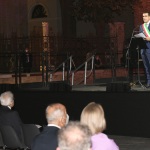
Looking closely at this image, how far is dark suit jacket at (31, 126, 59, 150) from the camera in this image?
6383mm

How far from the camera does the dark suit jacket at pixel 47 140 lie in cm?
Result: 638

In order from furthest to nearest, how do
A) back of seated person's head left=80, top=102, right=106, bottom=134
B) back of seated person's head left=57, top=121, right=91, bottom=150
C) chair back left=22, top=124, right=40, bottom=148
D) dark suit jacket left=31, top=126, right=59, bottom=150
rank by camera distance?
chair back left=22, top=124, right=40, bottom=148 → dark suit jacket left=31, top=126, right=59, bottom=150 → back of seated person's head left=80, top=102, right=106, bottom=134 → back of seated person's head left=57, top=121, right=91, bottom=150

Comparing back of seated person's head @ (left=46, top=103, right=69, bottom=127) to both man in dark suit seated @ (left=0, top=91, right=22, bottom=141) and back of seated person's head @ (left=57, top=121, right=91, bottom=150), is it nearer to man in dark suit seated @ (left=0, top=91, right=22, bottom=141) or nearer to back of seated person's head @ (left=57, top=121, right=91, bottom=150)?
back of seated person's head @ (left=57, top=121, right=91, bottom=150)

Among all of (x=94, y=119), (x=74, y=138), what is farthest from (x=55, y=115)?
(x=74, y=138)

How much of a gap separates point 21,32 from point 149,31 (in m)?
19.1

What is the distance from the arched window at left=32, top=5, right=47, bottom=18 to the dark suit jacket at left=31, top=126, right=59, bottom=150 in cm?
3315

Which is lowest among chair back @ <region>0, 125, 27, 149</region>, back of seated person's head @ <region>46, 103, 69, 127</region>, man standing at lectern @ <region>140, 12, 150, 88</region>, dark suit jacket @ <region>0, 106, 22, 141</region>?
chair back @ <region>0, 125, 27, 149</region>

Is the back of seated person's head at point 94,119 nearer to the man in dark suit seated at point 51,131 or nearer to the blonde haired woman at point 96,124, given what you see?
the blonde haired woman at point 96,124

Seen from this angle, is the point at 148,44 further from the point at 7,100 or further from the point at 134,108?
the point at 7,100

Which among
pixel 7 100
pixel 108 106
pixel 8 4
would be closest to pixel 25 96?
pixel 108 106

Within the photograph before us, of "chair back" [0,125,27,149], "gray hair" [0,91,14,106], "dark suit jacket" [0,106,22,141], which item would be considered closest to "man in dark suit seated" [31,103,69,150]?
"chair back" [0,125,27,149]

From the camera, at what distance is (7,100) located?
31.3ft

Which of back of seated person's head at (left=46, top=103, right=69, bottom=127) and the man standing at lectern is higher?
the man standing at lectern

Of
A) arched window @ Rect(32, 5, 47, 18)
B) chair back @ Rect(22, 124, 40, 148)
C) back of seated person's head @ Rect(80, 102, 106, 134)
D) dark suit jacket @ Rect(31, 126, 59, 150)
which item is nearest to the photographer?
back of seated person's head @ Rect(80, 102, 106, 134)
